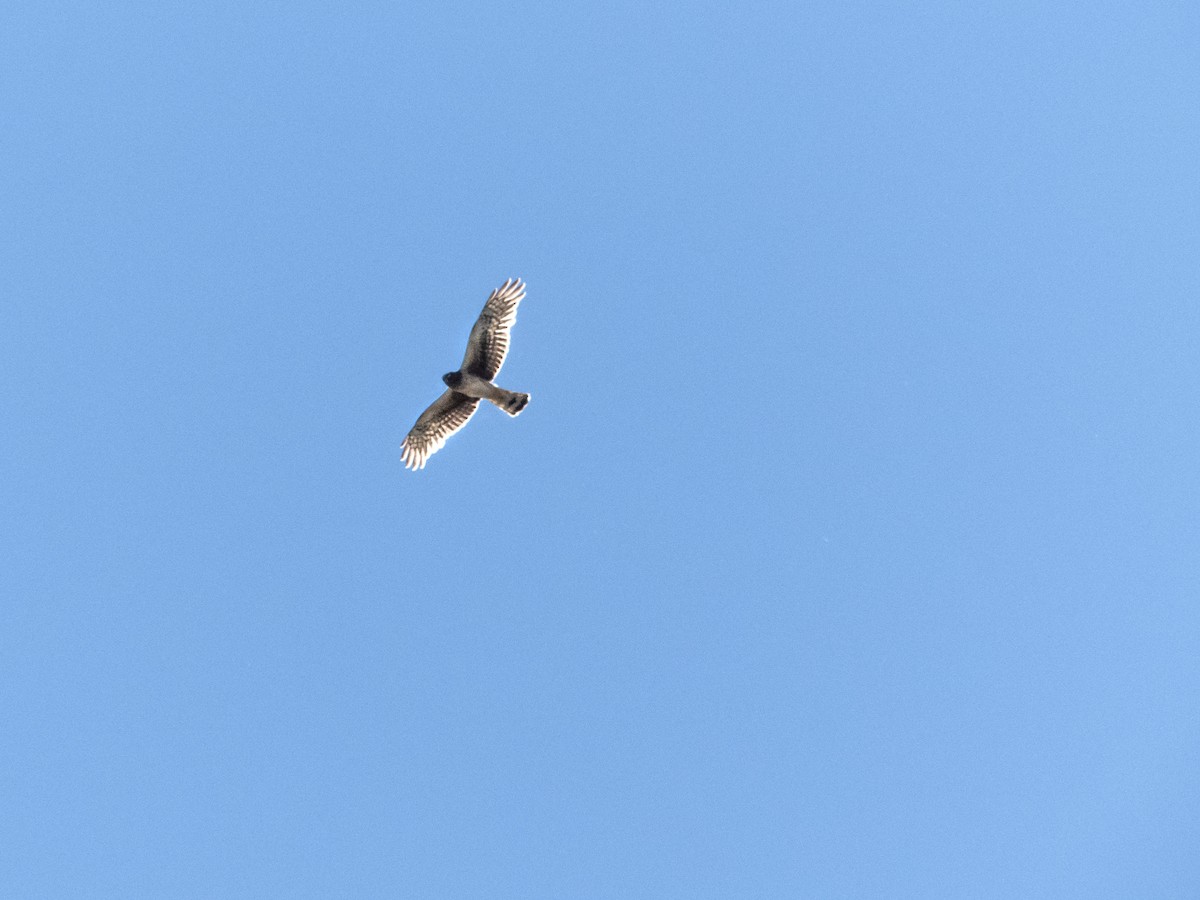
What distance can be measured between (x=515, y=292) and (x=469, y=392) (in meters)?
2.36

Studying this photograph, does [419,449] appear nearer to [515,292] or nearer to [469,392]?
[469,392]

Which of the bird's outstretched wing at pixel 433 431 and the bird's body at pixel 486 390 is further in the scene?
the bird's outstretched wing at pixel 433 431

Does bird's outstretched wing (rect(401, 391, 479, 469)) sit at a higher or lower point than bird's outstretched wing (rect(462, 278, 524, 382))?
lower

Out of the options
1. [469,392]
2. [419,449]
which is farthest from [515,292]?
[419,449]

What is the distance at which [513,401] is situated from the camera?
25312mm

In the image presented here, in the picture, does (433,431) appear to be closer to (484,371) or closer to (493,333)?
(484,371)

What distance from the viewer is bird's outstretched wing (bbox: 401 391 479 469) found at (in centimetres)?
2633

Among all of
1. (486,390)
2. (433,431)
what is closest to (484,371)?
(486,390)

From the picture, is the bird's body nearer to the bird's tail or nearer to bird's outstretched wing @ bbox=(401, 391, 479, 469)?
the bird's tail

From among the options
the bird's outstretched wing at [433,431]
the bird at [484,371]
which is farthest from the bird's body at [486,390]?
the bird's outstretched wing at [433,431]

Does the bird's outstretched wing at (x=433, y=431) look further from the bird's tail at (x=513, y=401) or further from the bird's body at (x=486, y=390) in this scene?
the bird's tail at (x=513, y=401)

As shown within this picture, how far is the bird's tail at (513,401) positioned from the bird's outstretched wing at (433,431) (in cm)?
116

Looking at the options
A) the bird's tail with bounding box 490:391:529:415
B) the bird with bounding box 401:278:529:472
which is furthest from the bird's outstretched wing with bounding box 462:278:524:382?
the bird's tail with bounding box 490:391:529:415

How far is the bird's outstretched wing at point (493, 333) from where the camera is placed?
84.3 feet
